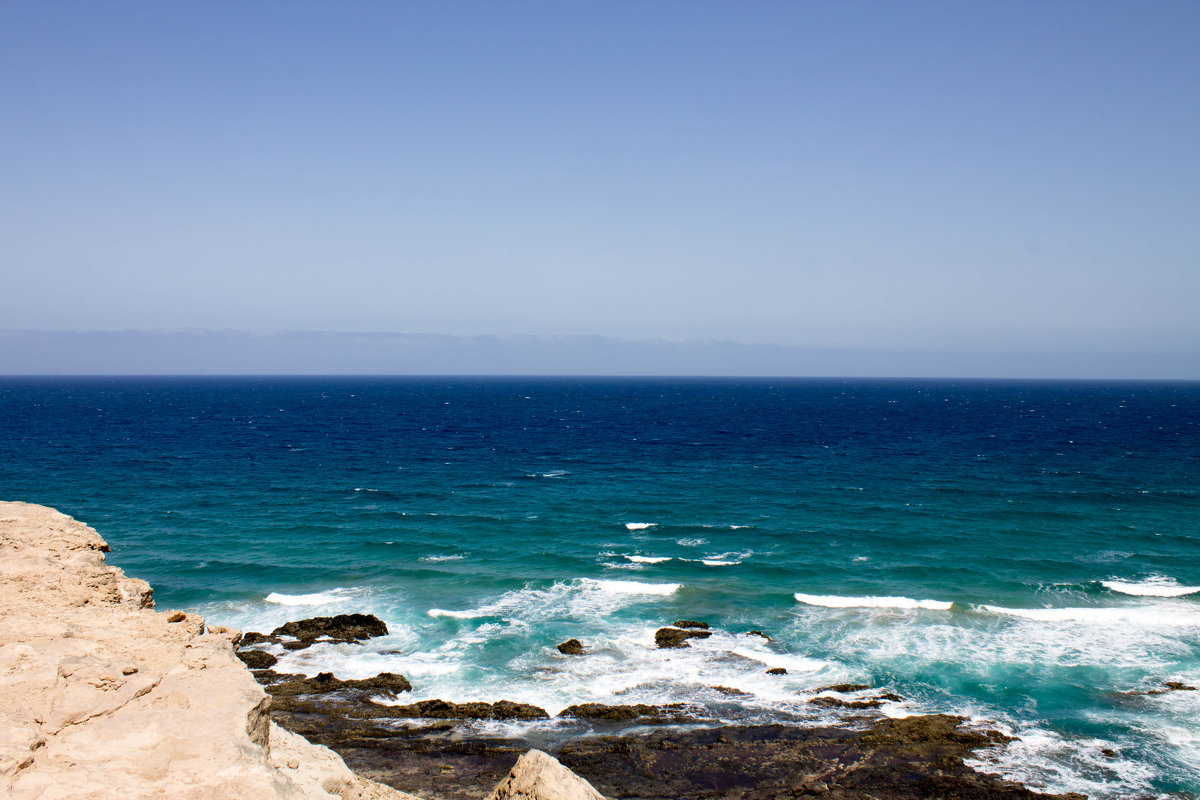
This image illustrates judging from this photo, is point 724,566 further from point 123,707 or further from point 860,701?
point 123,707

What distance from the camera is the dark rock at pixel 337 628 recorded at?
31.7 metres

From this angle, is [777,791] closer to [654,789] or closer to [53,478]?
[654,789]

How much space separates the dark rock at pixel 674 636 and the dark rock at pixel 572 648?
341cm

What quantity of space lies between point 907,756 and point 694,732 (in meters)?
6.50

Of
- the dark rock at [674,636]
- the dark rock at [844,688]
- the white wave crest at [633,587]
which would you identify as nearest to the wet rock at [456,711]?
the dark rock at [674,636]

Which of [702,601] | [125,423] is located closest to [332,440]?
[125,423]

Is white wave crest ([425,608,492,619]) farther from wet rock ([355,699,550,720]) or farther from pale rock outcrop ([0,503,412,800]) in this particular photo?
pale rock outcrop ([0,503,412,800])

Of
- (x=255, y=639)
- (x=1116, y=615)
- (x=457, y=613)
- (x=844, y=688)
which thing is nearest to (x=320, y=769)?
(x=844, y=688)

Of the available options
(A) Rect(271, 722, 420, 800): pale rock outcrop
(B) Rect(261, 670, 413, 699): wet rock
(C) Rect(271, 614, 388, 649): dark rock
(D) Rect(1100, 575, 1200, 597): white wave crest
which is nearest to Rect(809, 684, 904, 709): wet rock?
(B) Rect(261, 670, 413, 699): wet rock

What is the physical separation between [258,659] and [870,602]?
28.5 metres

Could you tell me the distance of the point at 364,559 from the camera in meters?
43.6

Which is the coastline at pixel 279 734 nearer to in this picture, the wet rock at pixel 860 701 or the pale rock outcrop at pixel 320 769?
the pale rock outcrop at pixel 320 769

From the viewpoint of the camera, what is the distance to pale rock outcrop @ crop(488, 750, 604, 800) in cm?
1016

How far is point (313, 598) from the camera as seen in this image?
122 feet
